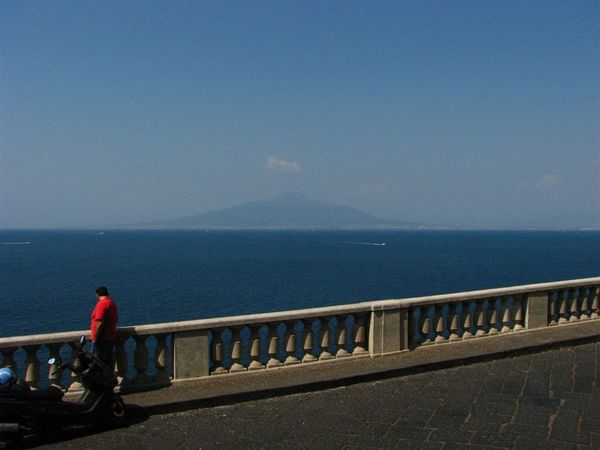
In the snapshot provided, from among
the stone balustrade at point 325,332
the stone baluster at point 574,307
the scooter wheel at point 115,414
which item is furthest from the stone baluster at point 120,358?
the stone baluster at point 574,307

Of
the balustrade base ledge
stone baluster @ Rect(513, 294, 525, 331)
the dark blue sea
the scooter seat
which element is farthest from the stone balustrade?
the dark blue sea

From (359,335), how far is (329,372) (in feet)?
3.00

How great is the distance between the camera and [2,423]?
5.41m

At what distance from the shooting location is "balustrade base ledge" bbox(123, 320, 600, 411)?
677 centimetres

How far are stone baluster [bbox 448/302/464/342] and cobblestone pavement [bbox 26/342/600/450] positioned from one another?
1.44m

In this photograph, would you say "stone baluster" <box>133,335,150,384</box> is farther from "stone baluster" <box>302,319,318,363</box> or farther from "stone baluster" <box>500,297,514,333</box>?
"stone baluster" <box>500,297,514,333</box>

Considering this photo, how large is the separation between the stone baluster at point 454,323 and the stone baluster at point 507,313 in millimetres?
948

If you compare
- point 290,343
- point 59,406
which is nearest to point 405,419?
point 290,343

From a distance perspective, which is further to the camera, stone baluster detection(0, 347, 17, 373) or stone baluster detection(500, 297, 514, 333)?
stone baluster detection(500, 297, 514, 333)

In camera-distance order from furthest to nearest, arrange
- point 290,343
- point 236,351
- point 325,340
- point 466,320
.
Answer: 1. point 466,320
2. point 325,340
3. point 290,343
4. point 236,351

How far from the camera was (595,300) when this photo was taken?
11.0 meters

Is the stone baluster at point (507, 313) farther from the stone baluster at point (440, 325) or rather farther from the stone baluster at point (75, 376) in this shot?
the stone baluster at point (75, 376)

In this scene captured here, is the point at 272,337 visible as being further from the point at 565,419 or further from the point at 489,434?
the point at 565,419

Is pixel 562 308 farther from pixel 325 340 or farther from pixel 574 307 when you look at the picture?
pixel 325 340
